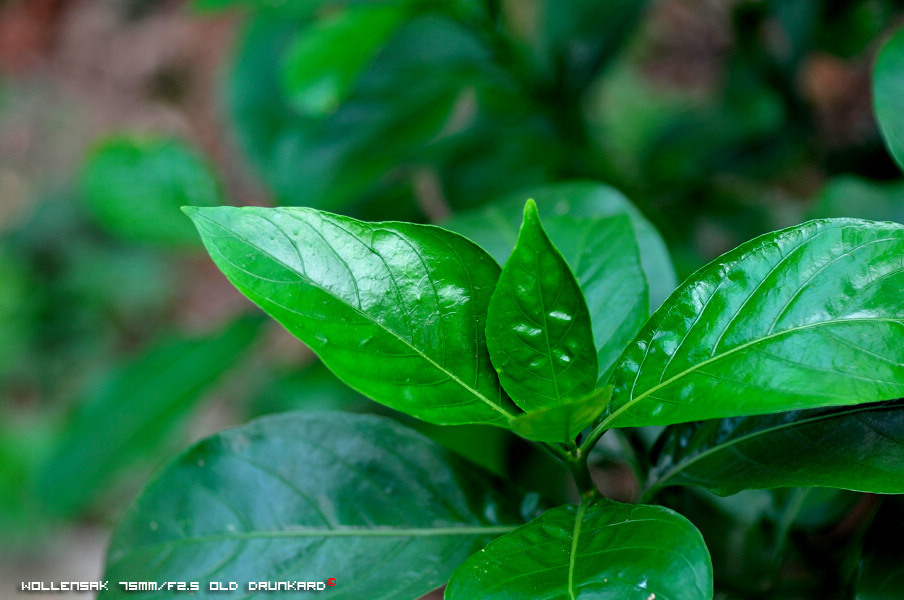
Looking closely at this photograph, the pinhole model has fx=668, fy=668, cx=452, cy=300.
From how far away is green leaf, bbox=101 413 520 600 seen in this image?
1.95 feet

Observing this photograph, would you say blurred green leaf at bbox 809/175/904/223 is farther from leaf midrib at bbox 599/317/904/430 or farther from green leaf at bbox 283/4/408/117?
green leaf at bbox 283/4/408/117

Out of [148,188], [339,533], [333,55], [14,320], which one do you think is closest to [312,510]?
[339,533]

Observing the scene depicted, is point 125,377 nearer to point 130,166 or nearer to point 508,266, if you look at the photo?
point 130,166

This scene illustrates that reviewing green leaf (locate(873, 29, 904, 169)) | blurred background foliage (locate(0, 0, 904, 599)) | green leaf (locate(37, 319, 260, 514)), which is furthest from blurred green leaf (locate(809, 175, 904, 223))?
green leaf (locate(37, 319, 260, 514))

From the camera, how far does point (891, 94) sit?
62 cm

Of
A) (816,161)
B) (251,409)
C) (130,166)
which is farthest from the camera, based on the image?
(251,409)

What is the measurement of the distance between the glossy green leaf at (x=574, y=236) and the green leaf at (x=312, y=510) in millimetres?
226

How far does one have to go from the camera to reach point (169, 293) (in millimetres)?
2611

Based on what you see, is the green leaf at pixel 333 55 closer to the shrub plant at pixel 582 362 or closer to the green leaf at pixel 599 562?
the shrub plant at pixel 582 362

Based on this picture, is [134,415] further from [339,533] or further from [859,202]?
[859,202]

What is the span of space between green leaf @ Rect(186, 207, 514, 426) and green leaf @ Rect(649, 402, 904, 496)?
244 mm

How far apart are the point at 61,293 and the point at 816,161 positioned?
2597 mm

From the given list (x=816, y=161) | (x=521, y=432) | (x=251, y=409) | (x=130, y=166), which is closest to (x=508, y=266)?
(x=521, y=432)

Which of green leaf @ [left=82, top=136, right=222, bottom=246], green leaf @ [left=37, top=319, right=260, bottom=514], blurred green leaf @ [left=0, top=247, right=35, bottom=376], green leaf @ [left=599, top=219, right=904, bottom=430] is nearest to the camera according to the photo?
green leaf @ [left=599, top=219, right=904, bottom=430]
